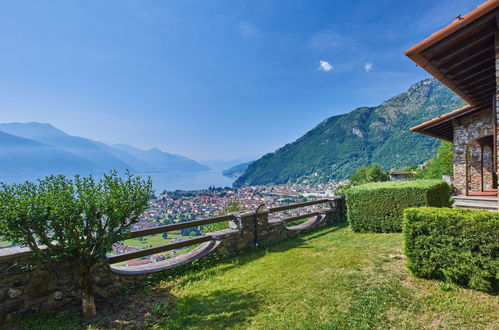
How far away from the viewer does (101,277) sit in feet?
14.7

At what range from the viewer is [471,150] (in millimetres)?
10516

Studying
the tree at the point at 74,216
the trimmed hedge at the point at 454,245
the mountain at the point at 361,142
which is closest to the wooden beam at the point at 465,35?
the trimmed hedge at the point at 454,245

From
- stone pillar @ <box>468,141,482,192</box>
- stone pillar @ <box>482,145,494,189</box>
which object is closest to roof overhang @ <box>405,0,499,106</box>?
stone pillar @ <box>468,141,482,192</box>

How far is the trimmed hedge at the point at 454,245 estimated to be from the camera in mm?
3297

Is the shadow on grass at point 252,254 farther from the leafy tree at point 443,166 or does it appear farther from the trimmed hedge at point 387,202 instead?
the leafy tree at point 443,166

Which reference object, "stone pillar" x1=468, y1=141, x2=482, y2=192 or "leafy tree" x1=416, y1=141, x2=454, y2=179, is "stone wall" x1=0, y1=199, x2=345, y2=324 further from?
"leafy tree" x1=416, y1=141, x2=454, y2=179

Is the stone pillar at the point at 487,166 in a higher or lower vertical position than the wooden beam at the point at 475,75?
lower

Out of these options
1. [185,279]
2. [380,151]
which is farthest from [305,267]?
[380,151]

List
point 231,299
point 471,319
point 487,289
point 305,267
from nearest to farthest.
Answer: point 471,319 < point 487,289 < point 231,299 < point 305,267

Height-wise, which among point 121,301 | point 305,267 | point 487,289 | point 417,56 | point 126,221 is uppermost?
point 417,56

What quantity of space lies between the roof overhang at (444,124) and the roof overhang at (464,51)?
6.93 feet

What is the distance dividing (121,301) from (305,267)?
3782mm

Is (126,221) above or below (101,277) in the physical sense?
above

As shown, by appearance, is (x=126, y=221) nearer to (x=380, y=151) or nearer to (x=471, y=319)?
(x=471, y=319)
